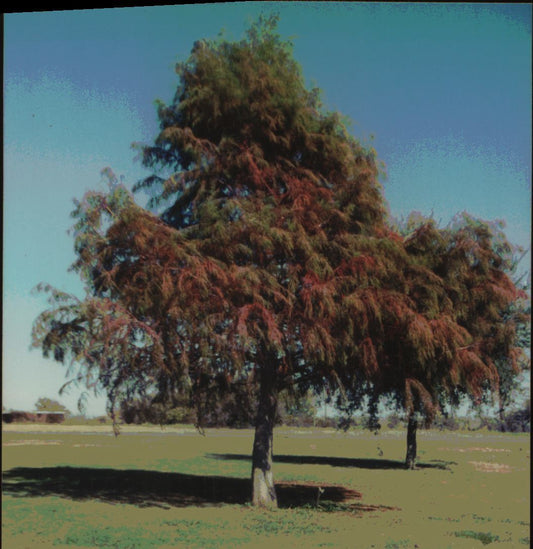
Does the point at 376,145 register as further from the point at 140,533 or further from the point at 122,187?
the point at 140,533

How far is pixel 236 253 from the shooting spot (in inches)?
344

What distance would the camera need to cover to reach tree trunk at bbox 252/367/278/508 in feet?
31.2

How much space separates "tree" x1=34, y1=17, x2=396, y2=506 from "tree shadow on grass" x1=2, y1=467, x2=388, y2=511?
957 millimetres

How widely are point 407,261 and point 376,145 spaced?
1798 millimetres

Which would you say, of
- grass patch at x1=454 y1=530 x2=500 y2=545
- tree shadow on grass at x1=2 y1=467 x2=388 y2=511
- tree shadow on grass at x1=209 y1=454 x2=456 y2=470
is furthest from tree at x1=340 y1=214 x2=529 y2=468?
tree shadow on grass at x1=209 y1=454 x2=456 y2=470

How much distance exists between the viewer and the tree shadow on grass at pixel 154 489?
9922mm

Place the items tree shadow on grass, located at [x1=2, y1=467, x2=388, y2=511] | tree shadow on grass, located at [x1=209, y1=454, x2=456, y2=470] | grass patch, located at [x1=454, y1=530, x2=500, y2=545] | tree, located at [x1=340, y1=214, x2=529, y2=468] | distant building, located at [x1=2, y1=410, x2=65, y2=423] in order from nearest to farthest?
1. grass patch, located at [x1=454, y1=530, x2=500, y2=545]
2. tree, located at [x1=340, y1=214, x2=529, y2=468]
3. distant building, located at [x1=2, y1=410, x2=65, y2=423]
4. tree shadow on grass, located at [x1=2, y1=467, x2=388, y2=511]
5. tree shadow on grass, located at [x1=209, y1=454, x2=456, y2=470]

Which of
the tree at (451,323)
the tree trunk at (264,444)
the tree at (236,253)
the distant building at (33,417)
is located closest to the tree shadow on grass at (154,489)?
the tree trunk at (264,444)

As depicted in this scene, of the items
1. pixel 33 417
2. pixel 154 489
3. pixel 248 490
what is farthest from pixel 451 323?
pixel 33 417

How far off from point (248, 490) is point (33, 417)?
3.50 meters

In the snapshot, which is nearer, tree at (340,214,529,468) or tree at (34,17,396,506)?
tree at (34,17,396,506)

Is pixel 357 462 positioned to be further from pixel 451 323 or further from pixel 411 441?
pixel 451 323

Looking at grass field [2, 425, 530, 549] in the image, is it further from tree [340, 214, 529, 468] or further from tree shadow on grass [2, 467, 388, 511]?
tree [340, 214, 529, 468]

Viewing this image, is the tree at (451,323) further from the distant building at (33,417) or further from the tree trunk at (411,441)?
the distant building at (33,417)
